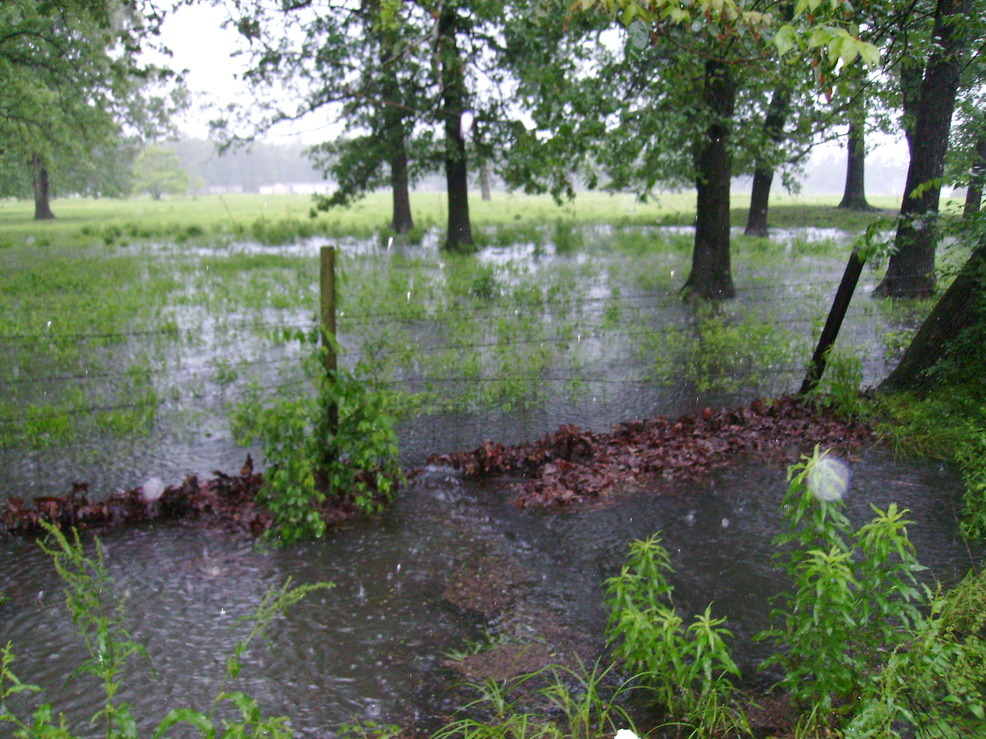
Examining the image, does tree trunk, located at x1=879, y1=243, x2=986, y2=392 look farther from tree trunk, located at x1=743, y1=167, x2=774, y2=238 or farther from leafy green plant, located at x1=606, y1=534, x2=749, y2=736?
tree trunk, located at x1=743, y1=167, x2=774, y2=238

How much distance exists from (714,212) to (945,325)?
682cm

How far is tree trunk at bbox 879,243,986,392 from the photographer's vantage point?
6.45 metres

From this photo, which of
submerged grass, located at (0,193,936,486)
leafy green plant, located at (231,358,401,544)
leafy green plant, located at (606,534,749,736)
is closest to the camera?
leafy green plant, located at (606,534,749,736)

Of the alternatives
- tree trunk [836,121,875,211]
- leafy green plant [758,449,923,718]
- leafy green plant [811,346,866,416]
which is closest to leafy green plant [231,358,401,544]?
leafy green plant [758,449,923,718]

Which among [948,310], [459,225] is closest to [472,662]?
[948,310]

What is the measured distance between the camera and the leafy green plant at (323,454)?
5.39 metres

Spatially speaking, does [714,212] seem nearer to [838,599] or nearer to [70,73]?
[838,599]

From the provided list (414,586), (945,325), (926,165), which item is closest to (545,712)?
(414,586)

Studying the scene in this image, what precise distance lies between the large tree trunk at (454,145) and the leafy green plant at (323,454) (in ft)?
37.7

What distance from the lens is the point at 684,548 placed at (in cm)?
499

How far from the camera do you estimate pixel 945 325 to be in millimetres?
6754

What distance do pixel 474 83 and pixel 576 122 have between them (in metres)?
9.39

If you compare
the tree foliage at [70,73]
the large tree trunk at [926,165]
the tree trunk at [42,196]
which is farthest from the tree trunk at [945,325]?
the tree trunk at [42,196]

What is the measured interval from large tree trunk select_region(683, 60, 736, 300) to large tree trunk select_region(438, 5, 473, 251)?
18.5 feet
